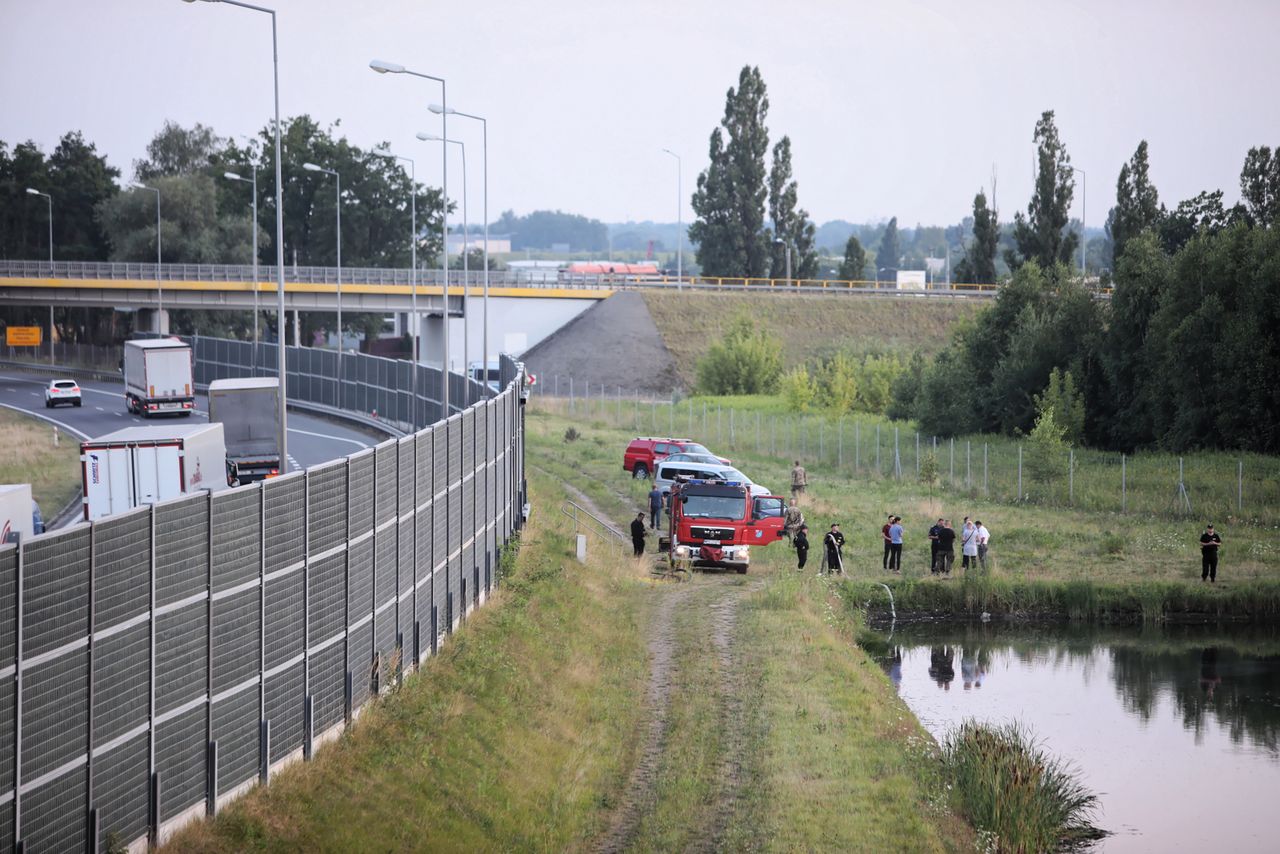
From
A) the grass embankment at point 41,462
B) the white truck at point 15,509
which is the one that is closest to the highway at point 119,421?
the grass embankment at point 41,462

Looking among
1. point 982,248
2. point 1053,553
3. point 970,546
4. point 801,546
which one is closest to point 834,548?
point 801,546

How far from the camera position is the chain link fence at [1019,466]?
4456cm

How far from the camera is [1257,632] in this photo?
3384cm

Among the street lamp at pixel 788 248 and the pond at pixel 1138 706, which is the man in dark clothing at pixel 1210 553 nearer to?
the pond at pixel 1138 706

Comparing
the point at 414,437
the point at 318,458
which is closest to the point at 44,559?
the point at 414,437

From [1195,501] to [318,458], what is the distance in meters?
28.5

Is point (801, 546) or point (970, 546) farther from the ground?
point (801, 546)

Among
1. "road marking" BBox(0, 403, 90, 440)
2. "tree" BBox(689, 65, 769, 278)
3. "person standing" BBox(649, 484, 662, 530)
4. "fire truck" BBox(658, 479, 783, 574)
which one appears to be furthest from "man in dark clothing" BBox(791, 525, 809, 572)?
"tree" BBox(689, 65, 769, 278)

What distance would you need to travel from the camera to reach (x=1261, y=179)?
91.8m

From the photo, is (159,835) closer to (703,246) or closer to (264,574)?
(264,574)

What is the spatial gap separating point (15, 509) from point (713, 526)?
16081mm

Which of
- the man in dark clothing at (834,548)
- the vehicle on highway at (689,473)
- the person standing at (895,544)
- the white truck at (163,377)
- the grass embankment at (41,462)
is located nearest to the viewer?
the man in dark clothing at (834,548)

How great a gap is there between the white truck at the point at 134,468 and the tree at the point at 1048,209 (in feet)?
235

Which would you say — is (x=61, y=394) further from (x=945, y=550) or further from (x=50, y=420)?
(x=945, y=550)
